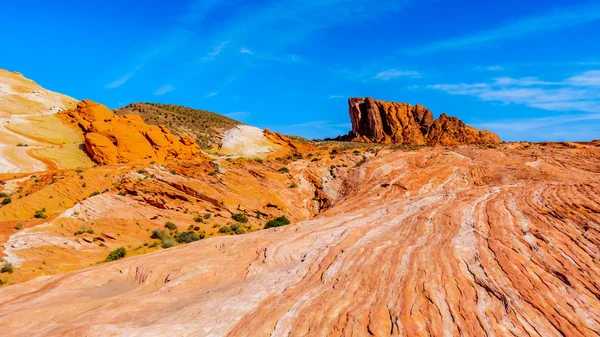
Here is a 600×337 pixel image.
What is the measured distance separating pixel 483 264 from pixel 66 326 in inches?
459

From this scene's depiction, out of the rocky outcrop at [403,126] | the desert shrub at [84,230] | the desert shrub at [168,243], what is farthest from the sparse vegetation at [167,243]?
the rocky outcrop at [403,126]

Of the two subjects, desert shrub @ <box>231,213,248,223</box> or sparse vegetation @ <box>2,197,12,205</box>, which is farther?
desert shrub @ <box>231,213,248,223</box>

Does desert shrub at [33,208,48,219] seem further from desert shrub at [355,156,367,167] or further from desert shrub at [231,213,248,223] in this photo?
desert shrub at [355,156,367,167]

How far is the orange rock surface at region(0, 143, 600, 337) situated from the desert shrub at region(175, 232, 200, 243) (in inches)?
405

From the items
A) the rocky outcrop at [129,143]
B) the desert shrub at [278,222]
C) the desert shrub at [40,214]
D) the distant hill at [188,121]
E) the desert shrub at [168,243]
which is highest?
the distant hill at [188,121]

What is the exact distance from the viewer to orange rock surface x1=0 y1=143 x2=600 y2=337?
845 centimetres

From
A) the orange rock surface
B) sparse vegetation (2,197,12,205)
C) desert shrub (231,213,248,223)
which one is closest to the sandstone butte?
the orange rock surface

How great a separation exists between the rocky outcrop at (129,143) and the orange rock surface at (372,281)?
35192 mm

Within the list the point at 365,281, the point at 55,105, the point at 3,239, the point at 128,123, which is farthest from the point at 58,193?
the point at 55,105

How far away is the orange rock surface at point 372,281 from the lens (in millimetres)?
8445

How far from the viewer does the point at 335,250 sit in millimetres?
13555

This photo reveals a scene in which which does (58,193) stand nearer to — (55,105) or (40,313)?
(40,313)

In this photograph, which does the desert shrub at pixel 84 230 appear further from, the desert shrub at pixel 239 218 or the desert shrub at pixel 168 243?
the desert shrub at pixel 239 218

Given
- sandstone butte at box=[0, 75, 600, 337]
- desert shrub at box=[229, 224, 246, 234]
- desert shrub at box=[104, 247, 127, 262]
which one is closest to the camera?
sandstone butte at box=[0, 75, 600, 337]
